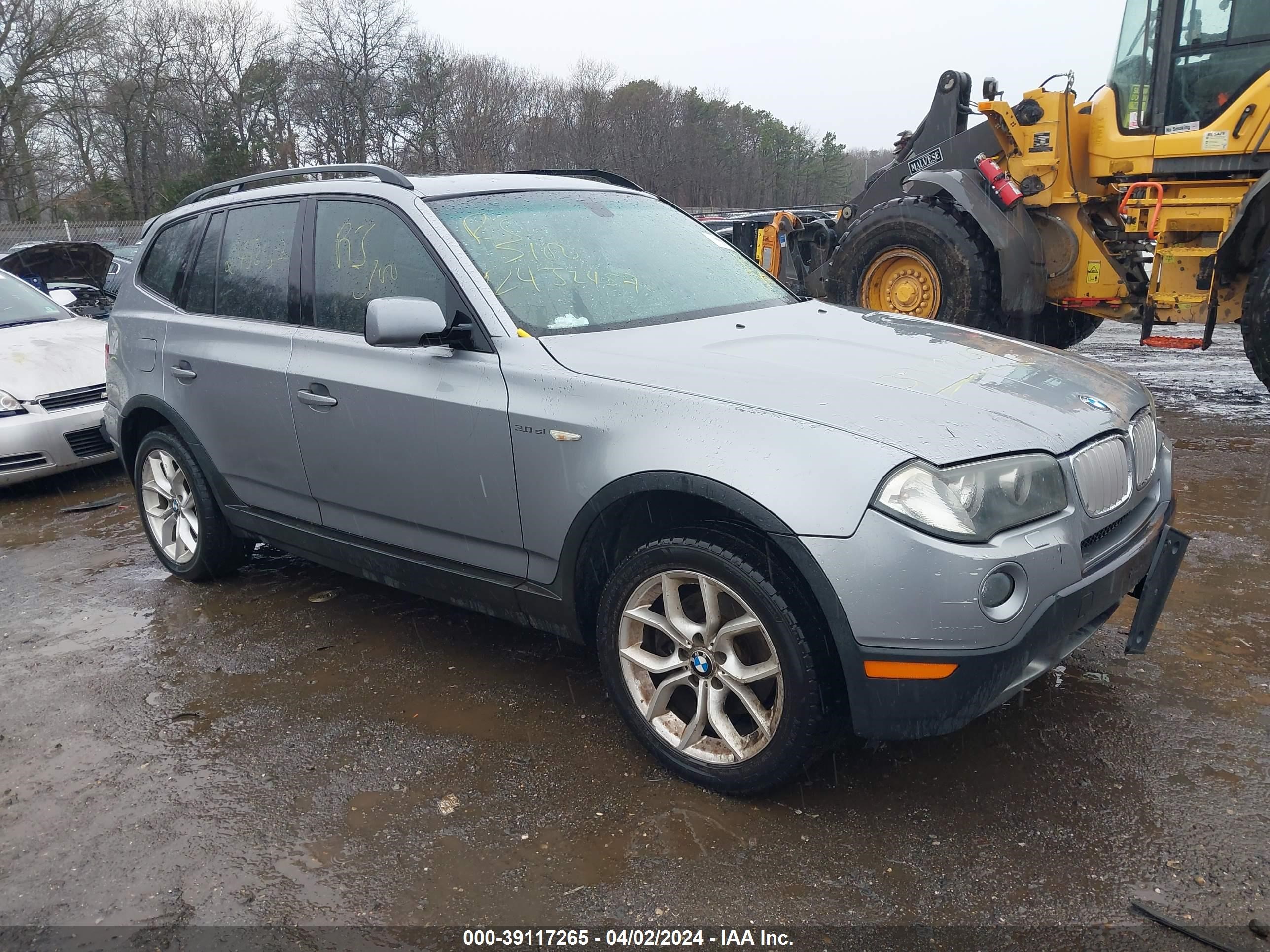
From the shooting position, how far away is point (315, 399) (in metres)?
3.68

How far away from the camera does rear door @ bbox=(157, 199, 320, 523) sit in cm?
391

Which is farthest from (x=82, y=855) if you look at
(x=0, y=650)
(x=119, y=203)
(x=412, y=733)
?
(x=119, y=203)

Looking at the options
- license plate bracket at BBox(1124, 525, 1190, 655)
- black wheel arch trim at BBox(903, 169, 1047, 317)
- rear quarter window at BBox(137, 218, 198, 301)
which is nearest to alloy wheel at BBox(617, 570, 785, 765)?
license plate bracket at BBox(1124, 525, 1190, 655)

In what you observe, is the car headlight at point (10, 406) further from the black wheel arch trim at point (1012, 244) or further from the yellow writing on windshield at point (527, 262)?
the black wheel arch trim at point (1012, 244)

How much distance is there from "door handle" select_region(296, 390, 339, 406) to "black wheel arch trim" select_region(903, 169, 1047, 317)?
5.76m

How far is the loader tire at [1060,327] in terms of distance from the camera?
28.5 feet

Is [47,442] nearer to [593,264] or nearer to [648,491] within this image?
[593,264]

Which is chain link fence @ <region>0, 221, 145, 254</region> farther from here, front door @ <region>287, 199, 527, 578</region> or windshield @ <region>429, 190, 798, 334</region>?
windshield @ <region>429, 190, 798, 334</region>

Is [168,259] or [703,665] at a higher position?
[168,259]

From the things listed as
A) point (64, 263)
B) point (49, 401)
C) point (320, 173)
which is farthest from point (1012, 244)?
point (64, 263)

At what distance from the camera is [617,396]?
285 cm

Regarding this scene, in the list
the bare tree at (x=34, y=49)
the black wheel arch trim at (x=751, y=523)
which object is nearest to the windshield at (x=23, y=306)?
the black wheel arch trim at (x=751, y=523)

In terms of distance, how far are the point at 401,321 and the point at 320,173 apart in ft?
4.39

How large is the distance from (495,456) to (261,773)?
1.27m
